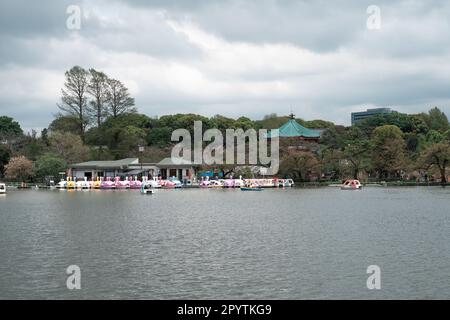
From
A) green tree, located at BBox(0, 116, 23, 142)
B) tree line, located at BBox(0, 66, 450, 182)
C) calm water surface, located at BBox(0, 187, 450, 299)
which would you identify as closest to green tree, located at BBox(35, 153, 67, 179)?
tree line, located at BBox(0, 66, 450, 182)

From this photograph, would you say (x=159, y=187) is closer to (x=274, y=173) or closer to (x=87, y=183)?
(x=87, y=183)

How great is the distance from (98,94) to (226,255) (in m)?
72.8

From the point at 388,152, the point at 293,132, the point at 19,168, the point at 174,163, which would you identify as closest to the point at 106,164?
the point at 174,163

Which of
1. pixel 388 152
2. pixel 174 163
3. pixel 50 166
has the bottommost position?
pixel 50 166

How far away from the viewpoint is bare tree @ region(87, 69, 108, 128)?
87.8 metres

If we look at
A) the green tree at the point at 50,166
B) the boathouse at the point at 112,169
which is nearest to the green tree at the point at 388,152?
the boathouse at the point at 112,169

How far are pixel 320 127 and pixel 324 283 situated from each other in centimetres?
9392

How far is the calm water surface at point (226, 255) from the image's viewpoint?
14.6 metres

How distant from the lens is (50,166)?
79.8 m

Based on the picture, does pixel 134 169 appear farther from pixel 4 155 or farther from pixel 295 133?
pixel 295 133

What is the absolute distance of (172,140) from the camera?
91.8 m

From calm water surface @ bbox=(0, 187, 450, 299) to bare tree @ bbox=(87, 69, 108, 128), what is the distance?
5687cm

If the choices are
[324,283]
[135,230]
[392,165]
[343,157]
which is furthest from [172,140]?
[324,283]

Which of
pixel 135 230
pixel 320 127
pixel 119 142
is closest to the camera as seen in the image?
pixel 135 230
